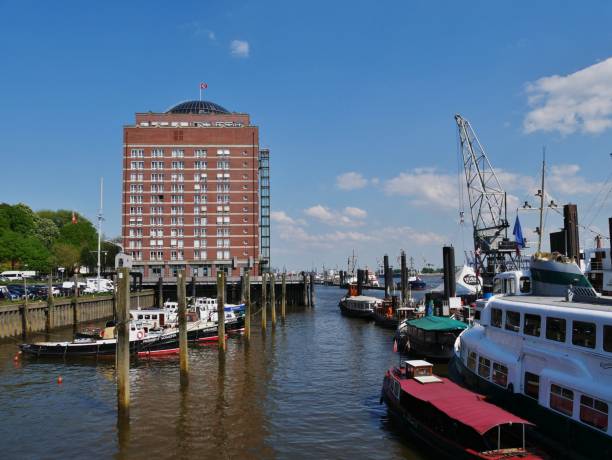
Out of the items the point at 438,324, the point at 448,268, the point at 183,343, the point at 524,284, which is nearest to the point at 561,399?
the point at 524,284

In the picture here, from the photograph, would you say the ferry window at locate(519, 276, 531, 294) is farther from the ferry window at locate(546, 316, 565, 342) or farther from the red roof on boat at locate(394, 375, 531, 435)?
the ferry window at locate(546, 316, 565, 342)

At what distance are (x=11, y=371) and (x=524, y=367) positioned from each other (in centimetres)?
3752

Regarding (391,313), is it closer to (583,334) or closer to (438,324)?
(438,324)

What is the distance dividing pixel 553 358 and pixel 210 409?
19.3 m

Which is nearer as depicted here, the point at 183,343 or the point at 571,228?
the point at 183,343

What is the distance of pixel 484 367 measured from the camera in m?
25.7

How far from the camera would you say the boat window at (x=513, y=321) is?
23.4 m

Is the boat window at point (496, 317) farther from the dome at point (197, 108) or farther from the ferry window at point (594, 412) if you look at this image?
the dome at point (197, 108)

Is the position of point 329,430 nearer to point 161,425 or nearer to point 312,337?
point 161,425

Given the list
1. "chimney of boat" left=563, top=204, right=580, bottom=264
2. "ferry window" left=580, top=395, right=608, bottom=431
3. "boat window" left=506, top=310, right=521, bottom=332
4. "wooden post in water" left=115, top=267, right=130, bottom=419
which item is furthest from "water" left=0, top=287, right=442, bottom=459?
"chimney of boat" left=563, top=204, right=580, bottom=264

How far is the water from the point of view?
78.0 feet

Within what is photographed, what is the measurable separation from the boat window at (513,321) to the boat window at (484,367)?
2.27 meters

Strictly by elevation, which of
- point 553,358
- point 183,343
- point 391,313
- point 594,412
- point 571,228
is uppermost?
point 571,228

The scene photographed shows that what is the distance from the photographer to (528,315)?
22.5 meters
